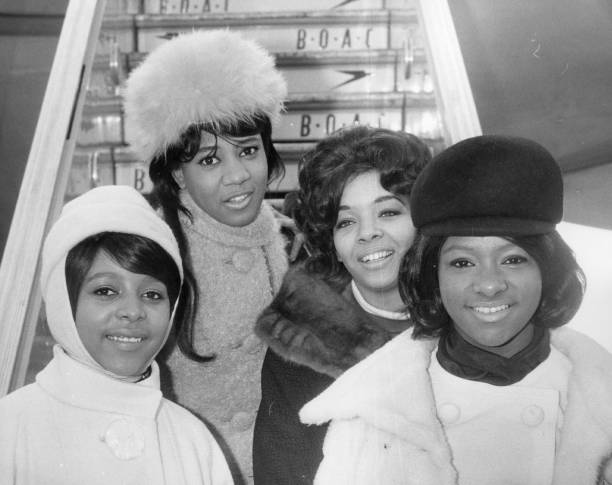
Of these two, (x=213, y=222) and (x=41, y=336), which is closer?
(x=41, y=336)

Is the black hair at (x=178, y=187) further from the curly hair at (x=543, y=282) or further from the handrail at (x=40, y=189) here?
the curly hair at (x=543, y=282)

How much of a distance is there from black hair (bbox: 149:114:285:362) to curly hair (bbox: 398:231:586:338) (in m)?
0.41

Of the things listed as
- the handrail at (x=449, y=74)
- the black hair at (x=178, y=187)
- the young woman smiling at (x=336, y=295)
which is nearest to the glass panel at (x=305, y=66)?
the handrail at (x=449, y=74)

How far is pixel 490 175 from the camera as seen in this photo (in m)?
0.83

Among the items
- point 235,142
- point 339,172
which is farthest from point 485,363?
point 235,142

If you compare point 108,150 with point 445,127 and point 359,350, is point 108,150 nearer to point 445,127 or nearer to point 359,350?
point 445,127

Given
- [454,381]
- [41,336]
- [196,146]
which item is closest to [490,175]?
[454,381]

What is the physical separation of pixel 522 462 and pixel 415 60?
4.51ft

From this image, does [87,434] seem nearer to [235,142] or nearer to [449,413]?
[449,413]

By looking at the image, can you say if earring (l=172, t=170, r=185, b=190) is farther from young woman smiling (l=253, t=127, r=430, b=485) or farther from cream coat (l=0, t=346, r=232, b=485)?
cream coat (l=0, t=346, r=232, b=485)

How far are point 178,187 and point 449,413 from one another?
2.12 ft

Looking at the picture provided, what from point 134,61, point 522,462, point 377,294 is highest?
point 134,61

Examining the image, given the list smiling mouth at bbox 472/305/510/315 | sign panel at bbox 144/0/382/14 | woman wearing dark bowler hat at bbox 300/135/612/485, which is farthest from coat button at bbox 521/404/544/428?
sign panel at bbox 144/0/382/14

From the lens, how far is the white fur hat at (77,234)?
0.87 metres
